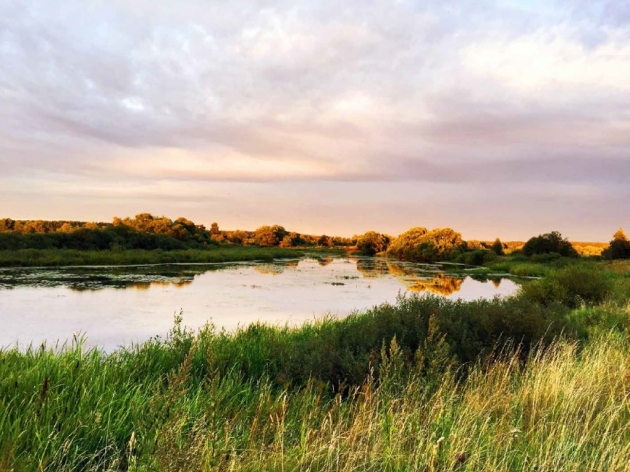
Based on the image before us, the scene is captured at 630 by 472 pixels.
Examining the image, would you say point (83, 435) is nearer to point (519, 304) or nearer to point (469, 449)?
point (469, 449)

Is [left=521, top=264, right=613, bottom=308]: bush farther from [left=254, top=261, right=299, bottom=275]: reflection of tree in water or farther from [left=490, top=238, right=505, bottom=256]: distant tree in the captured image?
[left=490, top=238, right=505, bottom=256]: distant tree

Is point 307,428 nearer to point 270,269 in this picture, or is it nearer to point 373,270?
point 270,269

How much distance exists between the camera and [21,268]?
90.6 ft

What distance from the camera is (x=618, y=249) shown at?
1718 inches

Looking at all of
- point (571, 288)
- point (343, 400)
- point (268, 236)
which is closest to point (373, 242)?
point (268, 236)

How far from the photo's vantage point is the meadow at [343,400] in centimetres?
310

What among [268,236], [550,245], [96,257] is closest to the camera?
[96,257]

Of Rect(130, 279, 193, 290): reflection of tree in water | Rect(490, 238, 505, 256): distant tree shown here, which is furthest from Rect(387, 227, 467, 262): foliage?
Rect(130, 279, 193, 290): reflection of tree in water

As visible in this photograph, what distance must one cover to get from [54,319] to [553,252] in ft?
145

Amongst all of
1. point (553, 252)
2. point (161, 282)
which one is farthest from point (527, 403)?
point (553, 252)

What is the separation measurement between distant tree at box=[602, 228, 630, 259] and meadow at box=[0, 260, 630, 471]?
129 ft

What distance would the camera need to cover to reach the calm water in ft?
38.1

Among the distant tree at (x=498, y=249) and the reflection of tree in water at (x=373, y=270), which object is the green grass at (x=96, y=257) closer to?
the reflection of tree in water at (x=373, y=270)

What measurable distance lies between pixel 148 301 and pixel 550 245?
4239 cm
